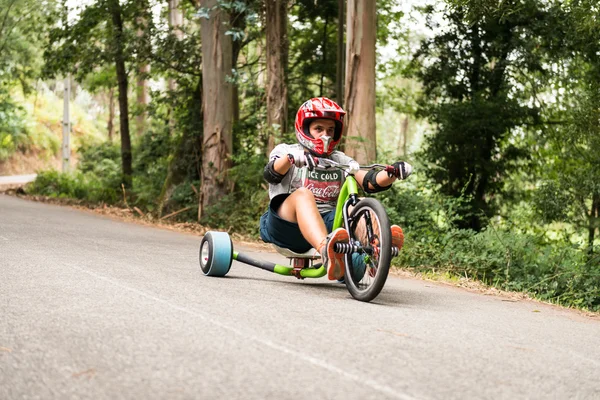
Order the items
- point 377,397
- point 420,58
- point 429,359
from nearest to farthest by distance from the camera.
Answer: point 377,397
point 429,359
point 420,58

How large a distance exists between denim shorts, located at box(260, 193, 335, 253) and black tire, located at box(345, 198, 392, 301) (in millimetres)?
659

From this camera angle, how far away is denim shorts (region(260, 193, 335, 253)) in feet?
23.9

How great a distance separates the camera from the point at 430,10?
66.3 feet

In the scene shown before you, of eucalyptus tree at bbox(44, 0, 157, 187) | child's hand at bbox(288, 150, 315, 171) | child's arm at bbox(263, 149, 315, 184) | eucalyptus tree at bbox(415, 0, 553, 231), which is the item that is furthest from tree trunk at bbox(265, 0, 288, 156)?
child's hand at bbox(288, 150, 315, 171)

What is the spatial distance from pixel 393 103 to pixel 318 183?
19342 mm

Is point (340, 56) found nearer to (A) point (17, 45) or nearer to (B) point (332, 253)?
(B) point (332, 253)

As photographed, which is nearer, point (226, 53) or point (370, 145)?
point (370, 145)

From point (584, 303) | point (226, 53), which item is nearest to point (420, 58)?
point (226, 53)

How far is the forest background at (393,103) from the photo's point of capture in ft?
44.5

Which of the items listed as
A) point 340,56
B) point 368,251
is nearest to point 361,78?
point 340,56

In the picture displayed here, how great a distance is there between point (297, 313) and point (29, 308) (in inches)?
71.7

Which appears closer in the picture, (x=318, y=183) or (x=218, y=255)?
(x=318, y=183)

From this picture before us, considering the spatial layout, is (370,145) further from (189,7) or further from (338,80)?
(189,7)

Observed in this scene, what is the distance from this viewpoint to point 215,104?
17719 mm
